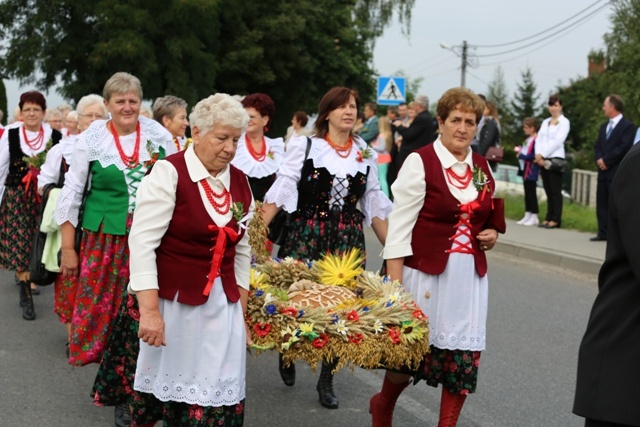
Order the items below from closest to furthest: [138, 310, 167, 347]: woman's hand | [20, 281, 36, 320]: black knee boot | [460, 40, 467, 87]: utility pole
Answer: [138, 310, 167, 347]: woman's hand, [20, 281, 36, 320]: black knee boot, [460, 40, 467, 87]: utility pole

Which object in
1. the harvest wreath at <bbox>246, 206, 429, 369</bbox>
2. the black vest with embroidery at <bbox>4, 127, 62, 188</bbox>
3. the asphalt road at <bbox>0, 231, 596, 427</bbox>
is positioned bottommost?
the asphalt road at <bbox>0, 231, 596, 427</bbox>

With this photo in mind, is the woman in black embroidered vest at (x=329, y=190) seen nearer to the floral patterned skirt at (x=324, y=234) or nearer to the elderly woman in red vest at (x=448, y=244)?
the floral patterned skirt at (x=324, y=234)

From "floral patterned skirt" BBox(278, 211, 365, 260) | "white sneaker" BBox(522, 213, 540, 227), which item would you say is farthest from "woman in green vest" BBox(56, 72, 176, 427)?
"white sneaker" BBox(522, 213, 540, 227)

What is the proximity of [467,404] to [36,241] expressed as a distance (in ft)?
11.7

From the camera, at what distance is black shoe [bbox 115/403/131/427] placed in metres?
5.73

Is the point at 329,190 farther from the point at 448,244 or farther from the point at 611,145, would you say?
the point at 611,145

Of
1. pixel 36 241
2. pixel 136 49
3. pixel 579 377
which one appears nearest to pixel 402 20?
pixel 136 49

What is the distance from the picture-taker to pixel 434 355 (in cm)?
509

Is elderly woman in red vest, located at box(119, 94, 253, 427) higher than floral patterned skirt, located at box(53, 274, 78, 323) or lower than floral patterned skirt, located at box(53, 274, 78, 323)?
higher

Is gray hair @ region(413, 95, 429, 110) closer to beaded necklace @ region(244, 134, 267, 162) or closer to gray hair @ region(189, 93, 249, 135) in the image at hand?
beaded necklace @ region(244, 134, 267, 162)

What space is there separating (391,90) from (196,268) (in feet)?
57.1

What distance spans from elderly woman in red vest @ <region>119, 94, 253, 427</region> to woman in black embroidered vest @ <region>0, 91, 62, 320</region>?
16.5 feet

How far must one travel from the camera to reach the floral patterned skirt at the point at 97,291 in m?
6.08

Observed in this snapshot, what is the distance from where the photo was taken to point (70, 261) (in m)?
6.11
